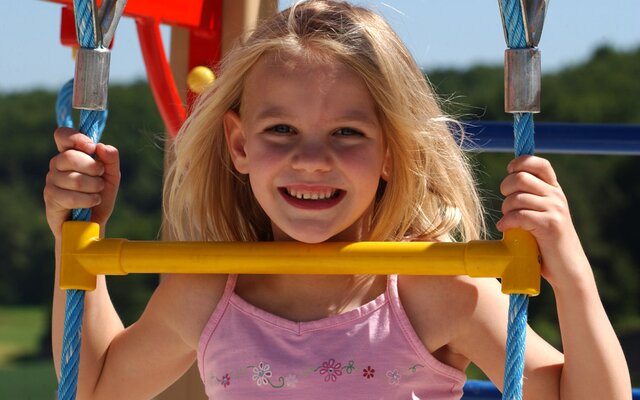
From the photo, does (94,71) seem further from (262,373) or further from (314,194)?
(262,373)

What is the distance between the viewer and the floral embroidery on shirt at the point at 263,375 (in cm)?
126

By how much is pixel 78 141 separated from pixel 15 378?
539 centimetres

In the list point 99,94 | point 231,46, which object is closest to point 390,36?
point 231,46

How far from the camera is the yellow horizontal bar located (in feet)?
3.58

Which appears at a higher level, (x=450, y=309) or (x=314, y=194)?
(x=314, y=194)

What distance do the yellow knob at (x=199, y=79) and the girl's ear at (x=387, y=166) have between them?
11.0 inches

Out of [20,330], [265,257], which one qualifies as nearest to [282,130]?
[265,257]

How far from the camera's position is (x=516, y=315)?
1.05 m

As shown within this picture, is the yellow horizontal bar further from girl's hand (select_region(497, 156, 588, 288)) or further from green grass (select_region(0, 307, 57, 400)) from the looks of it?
green grass (select_region(0, 307, 57, 400))

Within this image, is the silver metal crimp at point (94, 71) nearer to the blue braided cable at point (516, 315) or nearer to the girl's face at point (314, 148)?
the girl's face at point (314, 148)

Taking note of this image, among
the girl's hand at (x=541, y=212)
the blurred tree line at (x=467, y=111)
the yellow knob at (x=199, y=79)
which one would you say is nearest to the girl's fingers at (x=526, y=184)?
the girl's hand at (x=541, y=212)

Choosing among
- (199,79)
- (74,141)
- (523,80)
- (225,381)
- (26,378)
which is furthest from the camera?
(26,378)

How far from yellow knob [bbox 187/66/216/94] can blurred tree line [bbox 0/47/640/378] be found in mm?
4227

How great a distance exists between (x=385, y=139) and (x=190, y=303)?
0.29m
